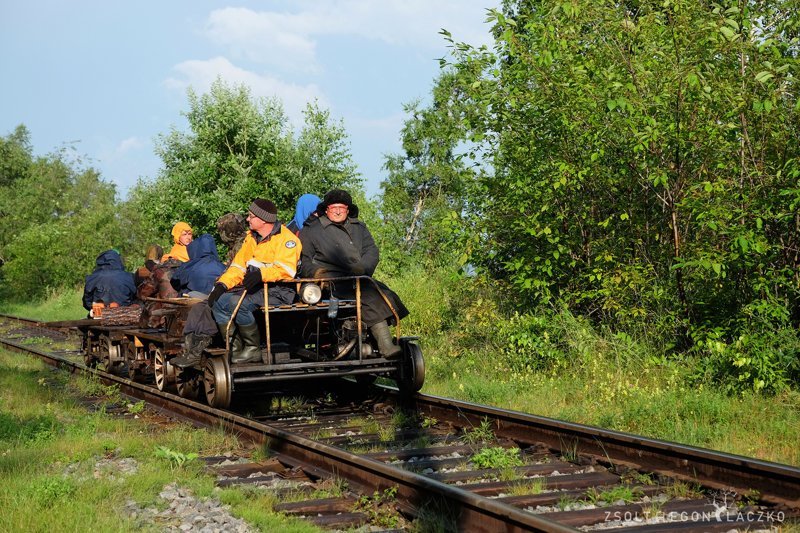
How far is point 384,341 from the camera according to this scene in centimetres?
1019

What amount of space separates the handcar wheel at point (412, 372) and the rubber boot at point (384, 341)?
0.15m

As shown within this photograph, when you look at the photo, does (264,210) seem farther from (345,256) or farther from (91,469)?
(91,469)

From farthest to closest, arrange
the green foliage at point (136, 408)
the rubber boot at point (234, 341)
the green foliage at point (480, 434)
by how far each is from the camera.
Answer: the green foliage at point (136, 408) < the rubber boot at point (234, 341) < the green foliage at point (480, 434)

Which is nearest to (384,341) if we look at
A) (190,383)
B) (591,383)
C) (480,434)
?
(480,434)

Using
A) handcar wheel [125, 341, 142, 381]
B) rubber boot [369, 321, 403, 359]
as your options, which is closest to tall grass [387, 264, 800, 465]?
rubber boot [369, 321, 403, 359]

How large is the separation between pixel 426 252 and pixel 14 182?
48820mm

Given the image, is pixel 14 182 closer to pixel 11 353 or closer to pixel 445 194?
pixel 445 194

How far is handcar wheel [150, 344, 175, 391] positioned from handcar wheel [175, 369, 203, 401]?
0.47 meters

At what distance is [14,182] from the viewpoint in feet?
214

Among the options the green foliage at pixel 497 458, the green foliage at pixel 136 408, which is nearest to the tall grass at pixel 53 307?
the green foliage at pixel 136 408

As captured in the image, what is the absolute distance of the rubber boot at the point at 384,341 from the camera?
1013cm

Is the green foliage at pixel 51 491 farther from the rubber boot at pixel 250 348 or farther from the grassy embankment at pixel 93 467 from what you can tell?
the rubber boot at pixel 250 348

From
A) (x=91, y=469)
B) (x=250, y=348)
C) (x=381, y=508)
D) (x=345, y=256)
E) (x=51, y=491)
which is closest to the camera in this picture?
(x=381, y=508)

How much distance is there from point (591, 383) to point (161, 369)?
18.3 ft
